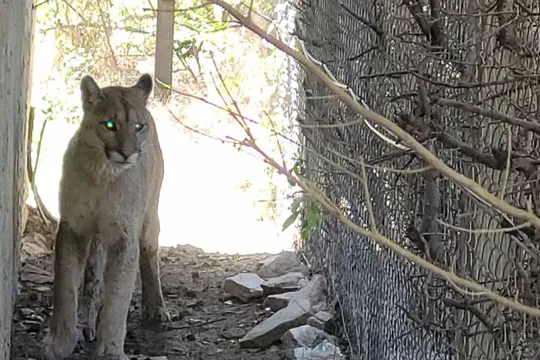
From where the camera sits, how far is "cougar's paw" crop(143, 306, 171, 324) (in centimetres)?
593

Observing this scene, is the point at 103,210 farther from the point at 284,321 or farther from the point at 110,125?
the point at 284,321

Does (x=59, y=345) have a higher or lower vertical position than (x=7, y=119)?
lower

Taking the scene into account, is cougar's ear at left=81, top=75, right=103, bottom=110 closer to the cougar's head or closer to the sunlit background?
the cougar's head

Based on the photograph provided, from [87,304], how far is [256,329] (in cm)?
99

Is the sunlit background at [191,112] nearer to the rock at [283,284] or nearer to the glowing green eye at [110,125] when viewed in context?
the rock at [283,284]

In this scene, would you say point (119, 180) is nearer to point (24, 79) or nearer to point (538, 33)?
point (24, 79)

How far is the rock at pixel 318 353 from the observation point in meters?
5.07

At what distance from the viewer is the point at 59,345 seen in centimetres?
497

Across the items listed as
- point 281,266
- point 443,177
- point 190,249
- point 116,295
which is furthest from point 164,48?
point 443,177

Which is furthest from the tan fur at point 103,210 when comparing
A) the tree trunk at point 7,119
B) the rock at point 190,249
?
the rock at point 190,249

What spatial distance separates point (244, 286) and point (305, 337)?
1261 millimetres

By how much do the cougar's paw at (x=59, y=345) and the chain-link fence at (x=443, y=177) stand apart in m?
1.48

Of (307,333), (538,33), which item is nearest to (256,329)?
(307,333)

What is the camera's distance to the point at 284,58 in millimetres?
8359
